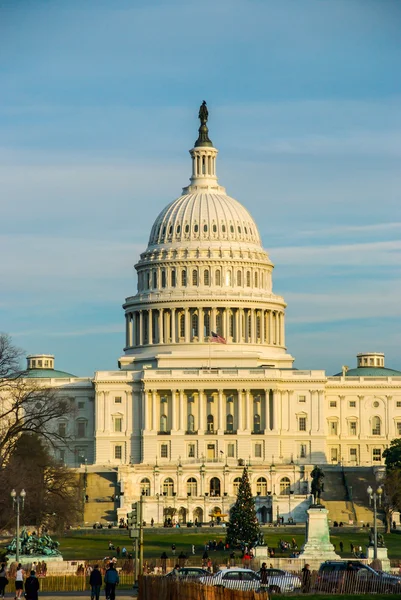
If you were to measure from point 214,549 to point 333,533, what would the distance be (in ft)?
70.8

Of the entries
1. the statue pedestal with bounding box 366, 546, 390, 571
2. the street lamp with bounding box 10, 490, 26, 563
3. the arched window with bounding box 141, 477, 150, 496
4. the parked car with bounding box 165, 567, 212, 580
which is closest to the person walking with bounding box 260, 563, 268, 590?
the parked car with bounding box 165, 567, 212, 580

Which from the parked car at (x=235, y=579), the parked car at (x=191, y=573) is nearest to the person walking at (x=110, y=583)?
the parked car at (x=235, y=579)

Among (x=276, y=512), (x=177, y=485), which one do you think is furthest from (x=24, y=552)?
(x=177, y=485)

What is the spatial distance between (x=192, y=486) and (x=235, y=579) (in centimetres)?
11161

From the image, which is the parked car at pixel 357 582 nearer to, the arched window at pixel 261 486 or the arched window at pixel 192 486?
the arched window at pixel 261 486

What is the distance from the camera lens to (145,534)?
150 m

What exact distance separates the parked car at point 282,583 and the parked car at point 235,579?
57 centimetres

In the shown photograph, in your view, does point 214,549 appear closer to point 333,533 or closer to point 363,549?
point 363,549

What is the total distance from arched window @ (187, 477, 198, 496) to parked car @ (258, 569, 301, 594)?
4228 inches

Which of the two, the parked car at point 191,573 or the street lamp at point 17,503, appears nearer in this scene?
the parked car at point 191,573

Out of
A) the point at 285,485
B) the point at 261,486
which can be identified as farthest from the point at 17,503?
the point at 285,485

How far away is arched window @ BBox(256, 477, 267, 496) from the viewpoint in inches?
7466

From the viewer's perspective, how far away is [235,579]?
78.9 metres

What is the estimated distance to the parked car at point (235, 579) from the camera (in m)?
76.1
